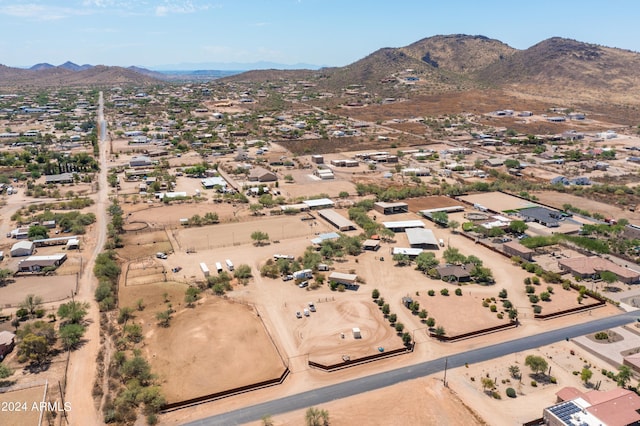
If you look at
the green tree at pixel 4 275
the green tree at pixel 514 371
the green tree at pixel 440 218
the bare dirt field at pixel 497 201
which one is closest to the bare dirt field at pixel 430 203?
the bare dirt field at pixel 497 201

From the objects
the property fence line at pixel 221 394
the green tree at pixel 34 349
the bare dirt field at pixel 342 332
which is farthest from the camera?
the bare dirt field at pixel 342 332

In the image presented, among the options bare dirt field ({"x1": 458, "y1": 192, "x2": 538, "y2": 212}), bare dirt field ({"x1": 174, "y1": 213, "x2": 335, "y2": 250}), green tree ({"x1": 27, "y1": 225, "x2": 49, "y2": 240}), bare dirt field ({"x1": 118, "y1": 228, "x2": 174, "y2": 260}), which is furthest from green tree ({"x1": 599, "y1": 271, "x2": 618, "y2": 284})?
green tree ({"x1": 27, "y1": 225, "x2": 49, "y2": 240})

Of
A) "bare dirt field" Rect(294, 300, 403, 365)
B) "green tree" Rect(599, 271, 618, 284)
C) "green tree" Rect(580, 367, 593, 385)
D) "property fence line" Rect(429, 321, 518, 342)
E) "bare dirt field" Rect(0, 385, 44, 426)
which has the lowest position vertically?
"bare dirt field" Rect(0, 385, 44, 426)

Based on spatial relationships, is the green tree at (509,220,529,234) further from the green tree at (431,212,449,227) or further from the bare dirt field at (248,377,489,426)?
the bare dirt field at (248,377,489,426)

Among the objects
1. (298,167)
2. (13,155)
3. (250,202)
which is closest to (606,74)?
(298,167)

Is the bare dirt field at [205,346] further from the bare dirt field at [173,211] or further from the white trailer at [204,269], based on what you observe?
the bare dirt field at [173,211]
